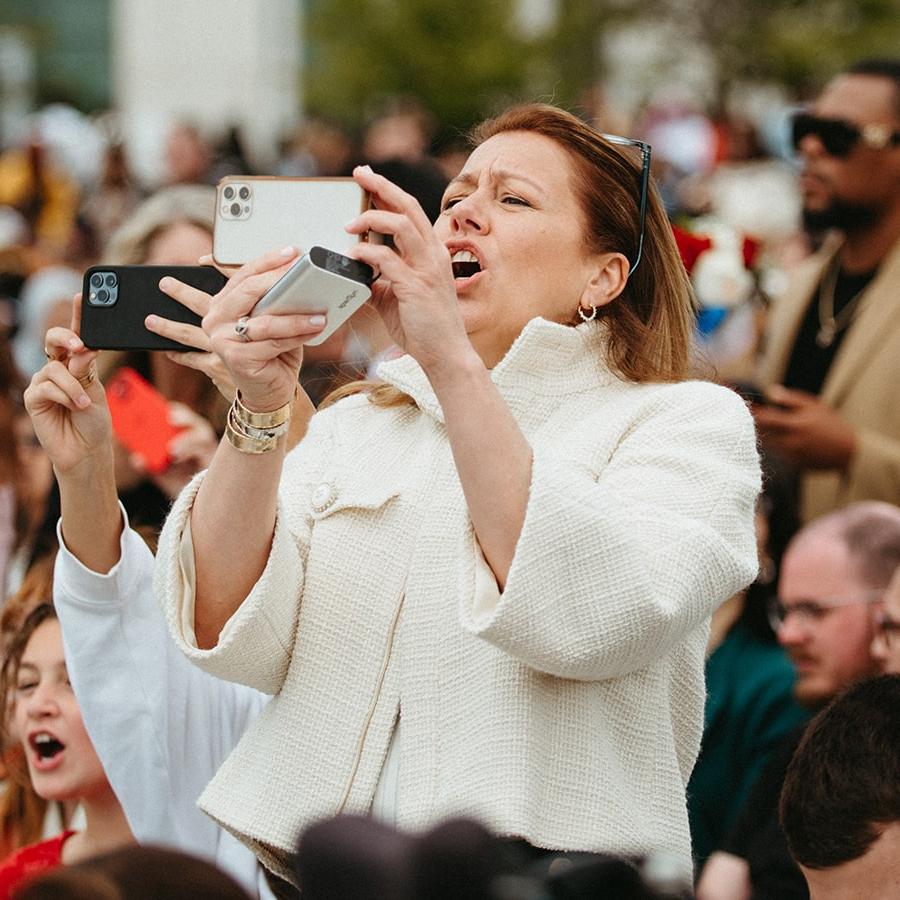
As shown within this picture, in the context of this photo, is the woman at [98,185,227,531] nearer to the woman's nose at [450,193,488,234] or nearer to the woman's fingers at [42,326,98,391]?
the woman's fingers at [42,326,98,391]

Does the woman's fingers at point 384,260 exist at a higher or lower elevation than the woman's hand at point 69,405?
higher

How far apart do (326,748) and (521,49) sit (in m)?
21.7

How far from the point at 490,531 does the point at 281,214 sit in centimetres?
55

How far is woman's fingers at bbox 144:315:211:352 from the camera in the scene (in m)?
2.50

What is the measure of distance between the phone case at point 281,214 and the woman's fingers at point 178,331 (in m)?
0.11

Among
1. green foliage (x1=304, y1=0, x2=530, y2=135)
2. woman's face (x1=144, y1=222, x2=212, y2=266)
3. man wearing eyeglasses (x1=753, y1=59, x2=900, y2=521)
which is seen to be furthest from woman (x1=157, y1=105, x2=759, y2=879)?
green foliage (x1=304, y1=0, x2=530, y2=135)

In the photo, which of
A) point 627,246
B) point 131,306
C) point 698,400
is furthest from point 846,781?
point 131,306

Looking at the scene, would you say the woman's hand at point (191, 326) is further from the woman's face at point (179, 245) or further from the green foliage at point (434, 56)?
the green foliage at point (434, 56)

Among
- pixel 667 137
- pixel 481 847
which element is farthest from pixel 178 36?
pixel 481 847

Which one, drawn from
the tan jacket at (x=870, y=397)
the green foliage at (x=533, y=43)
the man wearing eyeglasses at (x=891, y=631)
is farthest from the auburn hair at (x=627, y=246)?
the green foliage at (x=533, y=43)

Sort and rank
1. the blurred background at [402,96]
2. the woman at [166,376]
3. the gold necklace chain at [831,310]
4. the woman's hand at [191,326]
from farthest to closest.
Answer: the blurred background at [402,96], the gold necklace chain at [831,310], the woman at [166,376], the woman's hand at [191,326]

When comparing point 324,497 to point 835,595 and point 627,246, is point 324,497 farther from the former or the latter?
point 835,595

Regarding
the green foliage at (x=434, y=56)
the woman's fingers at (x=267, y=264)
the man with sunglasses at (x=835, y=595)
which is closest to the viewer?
the woman's fingers at (x=267, y=264)

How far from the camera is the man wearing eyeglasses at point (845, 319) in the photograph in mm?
4836
